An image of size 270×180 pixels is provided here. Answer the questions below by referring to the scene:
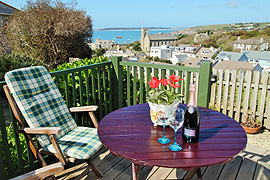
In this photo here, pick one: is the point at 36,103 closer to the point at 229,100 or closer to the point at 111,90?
the point at 111,90

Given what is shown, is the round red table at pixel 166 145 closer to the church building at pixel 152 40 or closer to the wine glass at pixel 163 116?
the wine glass at pixel 163 116

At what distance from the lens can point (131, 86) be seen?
12.1 ft

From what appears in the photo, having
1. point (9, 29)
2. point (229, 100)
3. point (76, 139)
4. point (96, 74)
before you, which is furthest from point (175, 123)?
point (9, 29)

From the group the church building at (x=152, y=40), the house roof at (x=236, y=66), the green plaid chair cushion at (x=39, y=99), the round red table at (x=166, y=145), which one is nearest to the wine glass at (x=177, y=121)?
the round red table at (x=166, y=145)

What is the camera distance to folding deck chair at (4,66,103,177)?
1.85 m

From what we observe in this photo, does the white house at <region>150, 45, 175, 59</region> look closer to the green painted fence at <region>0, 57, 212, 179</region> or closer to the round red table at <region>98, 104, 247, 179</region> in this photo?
the green painted fence at <region>0, 57, 212, 179</region>

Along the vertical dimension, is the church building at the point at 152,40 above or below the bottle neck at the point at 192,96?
above

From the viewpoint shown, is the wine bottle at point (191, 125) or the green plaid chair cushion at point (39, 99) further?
the green plaid chair cushion at point (39, 99)

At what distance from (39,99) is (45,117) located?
7.4 inches

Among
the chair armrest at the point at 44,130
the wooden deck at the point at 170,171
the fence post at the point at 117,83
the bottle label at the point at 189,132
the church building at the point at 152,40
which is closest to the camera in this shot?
the bottle label at the point at 189,132

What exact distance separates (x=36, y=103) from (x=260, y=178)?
2.28 metres

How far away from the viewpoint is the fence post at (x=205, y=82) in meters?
2.57

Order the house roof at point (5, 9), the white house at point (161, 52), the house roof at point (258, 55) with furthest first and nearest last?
the white house at point (161, 52) → the house roof at point (258, 55) → the house roof at point (5, 9)

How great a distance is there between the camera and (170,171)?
87.0 inches
